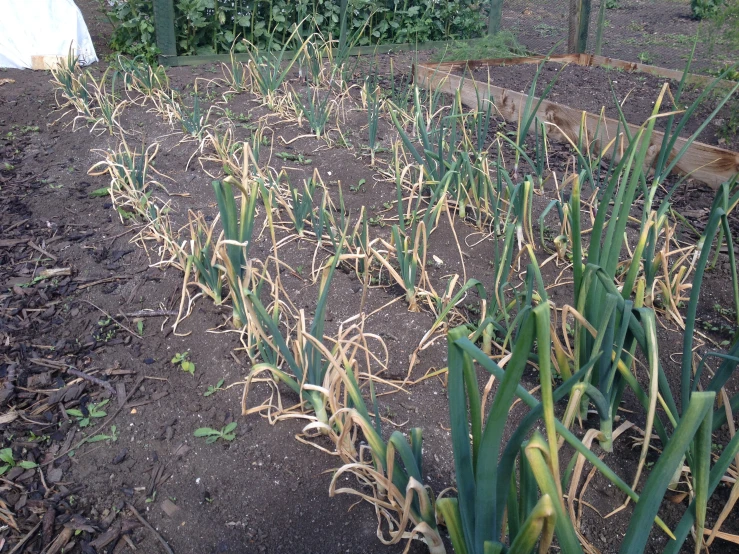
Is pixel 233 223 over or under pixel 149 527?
over

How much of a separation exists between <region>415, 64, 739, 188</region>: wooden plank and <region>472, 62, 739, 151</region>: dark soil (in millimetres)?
172

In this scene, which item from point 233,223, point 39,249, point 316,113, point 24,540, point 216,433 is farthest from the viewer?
point 316,113

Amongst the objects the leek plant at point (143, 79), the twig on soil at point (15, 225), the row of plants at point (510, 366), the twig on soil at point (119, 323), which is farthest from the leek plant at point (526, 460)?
the leek plant at point (143, 79)

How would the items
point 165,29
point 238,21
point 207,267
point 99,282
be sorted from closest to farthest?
point 207,267
point 99,282
point 165,29
point 238,21

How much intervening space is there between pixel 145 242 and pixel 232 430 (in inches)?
49.7

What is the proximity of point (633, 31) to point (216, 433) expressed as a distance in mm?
7702

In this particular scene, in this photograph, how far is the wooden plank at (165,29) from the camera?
4.86m

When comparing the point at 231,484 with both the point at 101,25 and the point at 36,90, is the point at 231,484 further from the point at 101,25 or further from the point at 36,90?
the point at 101,25

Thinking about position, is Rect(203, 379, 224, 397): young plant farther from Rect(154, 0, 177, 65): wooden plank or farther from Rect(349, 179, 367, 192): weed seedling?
Rect(154, 0, 177, 65): wooden plank

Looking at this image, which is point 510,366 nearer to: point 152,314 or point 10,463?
point 10,463

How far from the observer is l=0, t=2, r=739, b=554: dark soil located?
4.43 feet

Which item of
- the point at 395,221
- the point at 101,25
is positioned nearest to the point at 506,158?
the point at 395,221

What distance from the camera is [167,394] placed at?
174 centimetres

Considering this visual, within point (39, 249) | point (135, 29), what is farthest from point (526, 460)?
point (135, 29)
